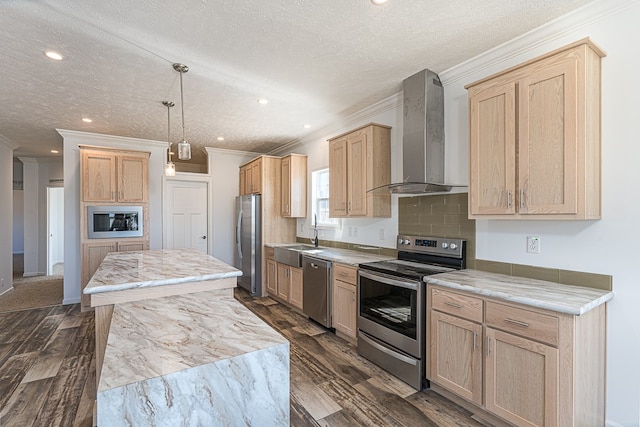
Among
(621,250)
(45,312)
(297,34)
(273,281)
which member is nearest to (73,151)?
(45,312)

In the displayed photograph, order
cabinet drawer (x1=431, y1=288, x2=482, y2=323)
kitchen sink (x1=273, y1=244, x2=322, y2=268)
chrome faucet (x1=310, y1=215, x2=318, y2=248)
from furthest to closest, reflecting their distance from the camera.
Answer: chrome faucet (x1=310, y1=215, x2=318, y2=248) → kitchen sink (x1=273, y1=244, x2=322, y2=268) → cabinet drawer (x1=431, y1=288, x2=482, y2=323)

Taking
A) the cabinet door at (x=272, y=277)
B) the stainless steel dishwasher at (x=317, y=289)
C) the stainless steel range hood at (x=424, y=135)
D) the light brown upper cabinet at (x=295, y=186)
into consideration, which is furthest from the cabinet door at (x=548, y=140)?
the cabinet door at (x=272, y=277)

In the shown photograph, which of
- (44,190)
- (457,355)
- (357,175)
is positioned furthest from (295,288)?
(44,190)

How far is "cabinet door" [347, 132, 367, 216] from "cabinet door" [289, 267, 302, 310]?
3.82 ft

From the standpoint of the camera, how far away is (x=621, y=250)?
180 centimetres

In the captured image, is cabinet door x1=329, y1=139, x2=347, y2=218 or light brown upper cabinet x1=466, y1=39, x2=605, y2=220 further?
cabinet door x1=329, y1=139, x2=347, y2=218

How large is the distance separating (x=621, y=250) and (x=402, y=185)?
146cm

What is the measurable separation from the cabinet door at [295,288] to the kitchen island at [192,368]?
2.39 metres

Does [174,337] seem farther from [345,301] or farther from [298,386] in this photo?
[345,301]

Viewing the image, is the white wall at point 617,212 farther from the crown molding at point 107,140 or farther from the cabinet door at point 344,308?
the crown molding at point 107,140

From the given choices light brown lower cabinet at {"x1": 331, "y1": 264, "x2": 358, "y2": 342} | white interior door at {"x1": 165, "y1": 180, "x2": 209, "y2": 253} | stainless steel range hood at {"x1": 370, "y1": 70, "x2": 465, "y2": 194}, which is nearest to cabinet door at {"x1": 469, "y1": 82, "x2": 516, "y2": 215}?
stainless steel range hood at {"x1": 370, "y1": 70, "x2": 465, "y2": 194}

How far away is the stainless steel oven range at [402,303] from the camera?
2.35 metres

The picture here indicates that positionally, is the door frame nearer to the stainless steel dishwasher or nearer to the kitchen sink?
the kitchen sink

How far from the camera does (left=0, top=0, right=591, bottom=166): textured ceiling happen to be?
74.3 inches
